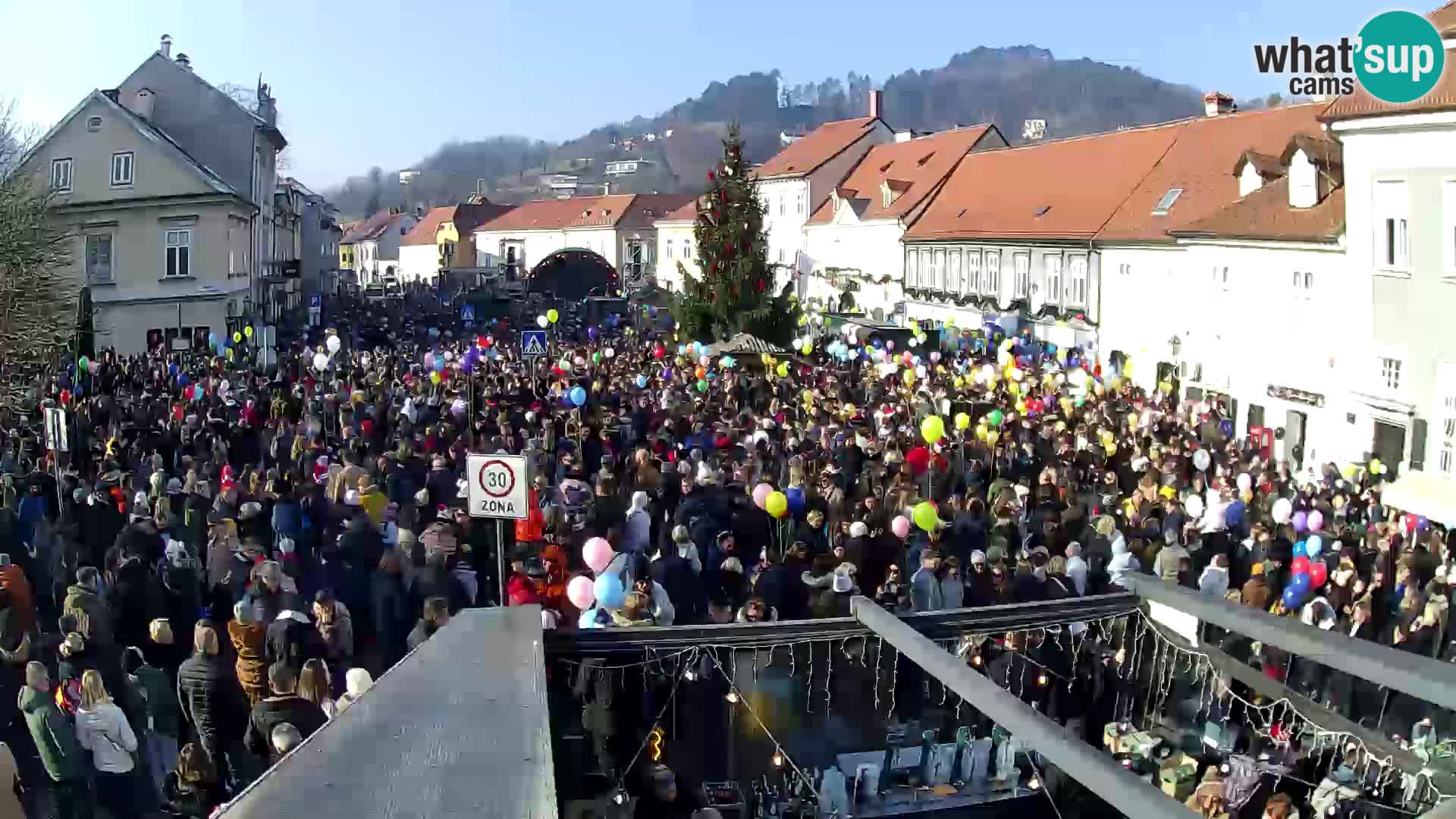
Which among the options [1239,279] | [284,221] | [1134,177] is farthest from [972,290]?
[284,221]

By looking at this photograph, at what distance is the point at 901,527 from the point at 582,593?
4.23m

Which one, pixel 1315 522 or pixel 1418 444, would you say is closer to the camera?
pixel 1315 522

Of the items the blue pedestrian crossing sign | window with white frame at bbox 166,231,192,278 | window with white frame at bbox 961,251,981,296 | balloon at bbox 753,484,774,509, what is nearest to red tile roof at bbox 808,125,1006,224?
window with white frame at bbox 961,251,981,296

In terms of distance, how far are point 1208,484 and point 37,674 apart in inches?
570

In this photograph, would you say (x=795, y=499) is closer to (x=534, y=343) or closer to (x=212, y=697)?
(x=212, y=697)

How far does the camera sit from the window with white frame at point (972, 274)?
1780 inches

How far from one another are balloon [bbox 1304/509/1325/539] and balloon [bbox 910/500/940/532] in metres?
4.49

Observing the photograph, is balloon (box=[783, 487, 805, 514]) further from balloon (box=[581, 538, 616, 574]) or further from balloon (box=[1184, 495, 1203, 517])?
balloon (box=[1184, 495, 1203, 517])

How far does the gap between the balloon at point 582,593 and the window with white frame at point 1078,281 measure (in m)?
29.1

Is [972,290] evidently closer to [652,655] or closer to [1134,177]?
[1134,177]

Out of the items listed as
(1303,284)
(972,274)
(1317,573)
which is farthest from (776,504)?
(972,274)

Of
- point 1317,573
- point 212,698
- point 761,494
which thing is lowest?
point 212,698

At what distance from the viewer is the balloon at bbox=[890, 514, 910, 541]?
44.2 ft

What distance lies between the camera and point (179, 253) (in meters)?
40.9
